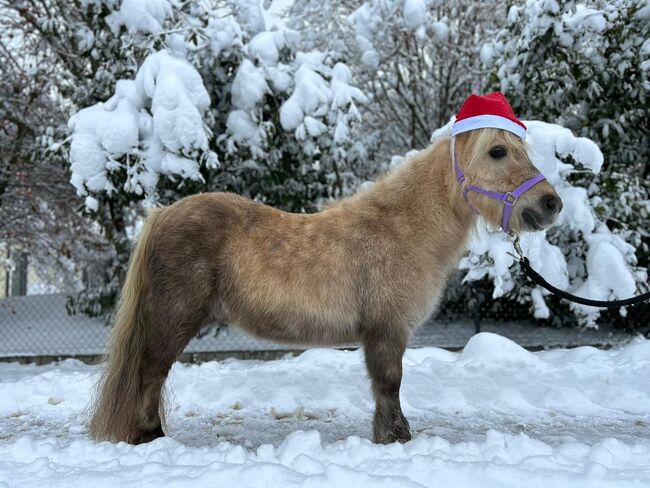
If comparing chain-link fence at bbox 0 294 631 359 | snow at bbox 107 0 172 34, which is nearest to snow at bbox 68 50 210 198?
snow at bbox 107 0 172 34

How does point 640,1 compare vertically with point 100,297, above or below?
above

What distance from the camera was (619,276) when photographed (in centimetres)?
601

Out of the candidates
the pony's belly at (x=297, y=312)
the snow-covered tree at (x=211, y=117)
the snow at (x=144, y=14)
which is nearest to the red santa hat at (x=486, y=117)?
the pony's belly at (x=297, y=312)

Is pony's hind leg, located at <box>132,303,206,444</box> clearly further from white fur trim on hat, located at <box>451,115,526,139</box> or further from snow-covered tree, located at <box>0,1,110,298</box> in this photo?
snow-covered tree, located at <box>0,1,110,298</box>

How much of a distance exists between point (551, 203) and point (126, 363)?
241 centimetres

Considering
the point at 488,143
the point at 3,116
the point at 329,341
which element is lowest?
the point at 329,341

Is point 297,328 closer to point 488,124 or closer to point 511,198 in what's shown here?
point 511,198

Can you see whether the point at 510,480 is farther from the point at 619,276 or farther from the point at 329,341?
the point at 619,276

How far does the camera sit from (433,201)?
10.9 ft

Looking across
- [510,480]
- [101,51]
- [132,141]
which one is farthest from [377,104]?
[510,480]

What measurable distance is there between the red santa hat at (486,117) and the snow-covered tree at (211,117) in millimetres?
3505

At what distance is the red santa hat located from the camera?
3.17 meters

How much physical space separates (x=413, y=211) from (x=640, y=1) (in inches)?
218

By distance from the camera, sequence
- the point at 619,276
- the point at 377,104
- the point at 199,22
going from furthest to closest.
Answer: the point at 377,104
the point at 199,22
the point at 619,276
